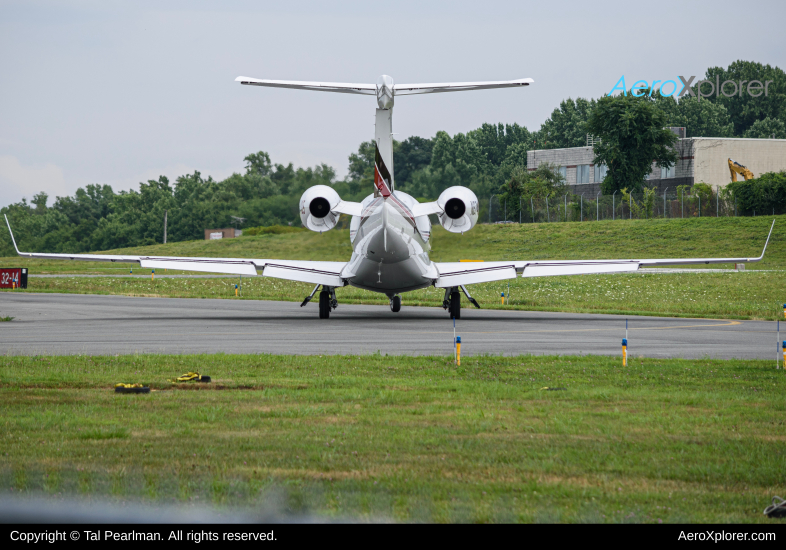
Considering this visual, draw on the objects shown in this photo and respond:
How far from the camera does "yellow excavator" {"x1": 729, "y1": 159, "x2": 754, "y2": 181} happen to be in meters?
92.4

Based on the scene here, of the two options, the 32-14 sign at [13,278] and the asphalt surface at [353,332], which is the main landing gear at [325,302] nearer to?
the asphalt surface at [353,332]

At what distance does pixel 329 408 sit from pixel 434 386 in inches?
108

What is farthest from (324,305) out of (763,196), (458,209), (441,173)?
(763,196)

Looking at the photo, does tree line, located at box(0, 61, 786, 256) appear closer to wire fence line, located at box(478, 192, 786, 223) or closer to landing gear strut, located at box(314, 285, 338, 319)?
wire fence line, located at box(478, 192, 786, 223)

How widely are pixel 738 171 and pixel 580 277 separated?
154 ft

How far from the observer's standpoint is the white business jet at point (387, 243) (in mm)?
26781

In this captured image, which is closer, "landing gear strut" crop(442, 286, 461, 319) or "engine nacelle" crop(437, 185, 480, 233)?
"engine nacelle" crop(437, 185, 480, 233)

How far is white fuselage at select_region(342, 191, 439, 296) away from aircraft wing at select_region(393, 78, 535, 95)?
11.6 ft

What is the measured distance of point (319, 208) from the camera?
2952 centimetres

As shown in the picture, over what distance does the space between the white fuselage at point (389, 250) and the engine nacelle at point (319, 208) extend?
1176mm

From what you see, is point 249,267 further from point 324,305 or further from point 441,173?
point 441,173

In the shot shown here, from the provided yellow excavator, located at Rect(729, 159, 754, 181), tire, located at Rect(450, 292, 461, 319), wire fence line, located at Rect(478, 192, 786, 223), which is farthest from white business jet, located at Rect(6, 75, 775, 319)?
yellow excavator, located at Rect(729, 159, 754, 181)

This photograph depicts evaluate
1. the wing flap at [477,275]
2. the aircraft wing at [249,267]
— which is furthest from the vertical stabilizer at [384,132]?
the aircraft wing at [249,267]
